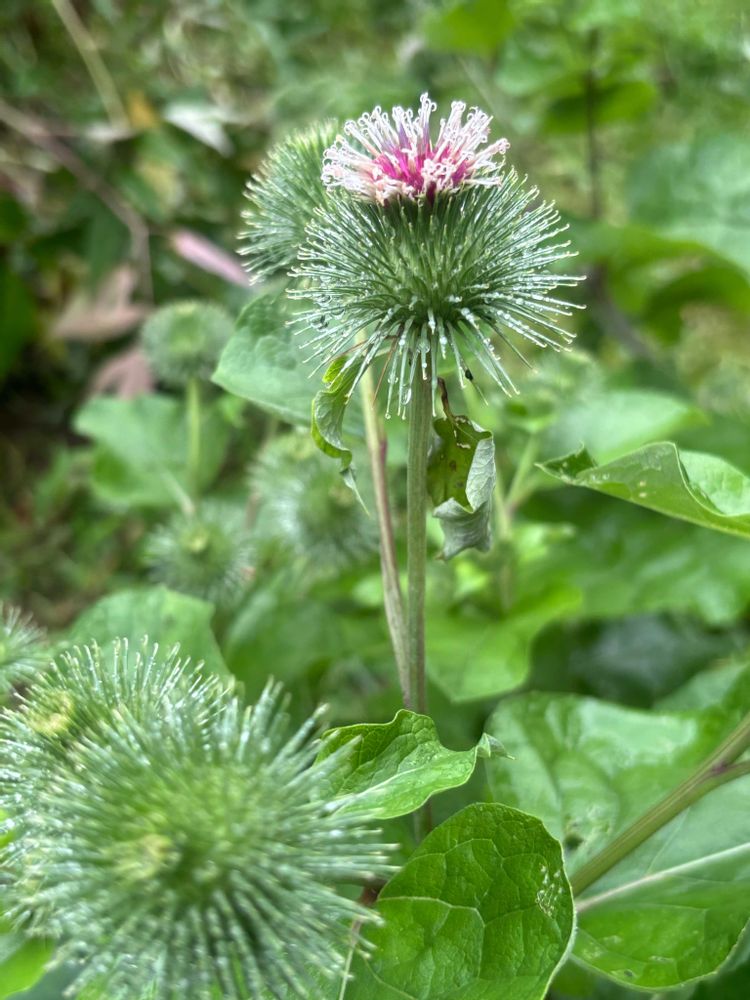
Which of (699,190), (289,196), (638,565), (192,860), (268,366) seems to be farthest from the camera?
(699,190)

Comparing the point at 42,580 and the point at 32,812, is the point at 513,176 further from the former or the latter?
the point at 42,580

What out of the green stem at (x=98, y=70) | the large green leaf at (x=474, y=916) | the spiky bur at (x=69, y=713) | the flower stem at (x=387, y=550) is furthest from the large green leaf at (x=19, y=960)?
the green stem at (x=98, y=70)

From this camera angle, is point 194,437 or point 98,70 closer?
point 194,437

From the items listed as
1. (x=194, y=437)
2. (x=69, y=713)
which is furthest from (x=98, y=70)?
(x=69, y=713)

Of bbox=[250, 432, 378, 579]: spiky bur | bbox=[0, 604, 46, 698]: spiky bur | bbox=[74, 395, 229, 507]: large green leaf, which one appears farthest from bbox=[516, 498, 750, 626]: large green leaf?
bbox=[0, 604, 46, 698]: spiky bur

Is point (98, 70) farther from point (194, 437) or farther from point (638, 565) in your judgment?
point (638, 565)

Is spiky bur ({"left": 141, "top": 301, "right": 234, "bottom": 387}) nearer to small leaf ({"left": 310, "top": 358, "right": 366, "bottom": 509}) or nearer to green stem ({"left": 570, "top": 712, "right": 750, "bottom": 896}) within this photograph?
small leaf ({"left": 310, "top": 358, "right": 366, "bottom": 509})
